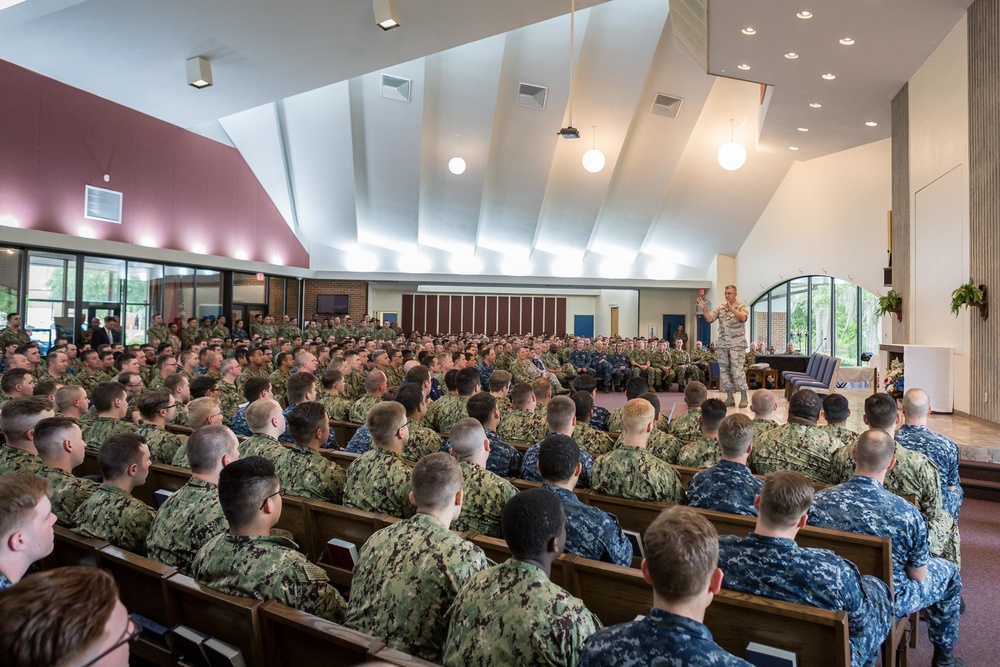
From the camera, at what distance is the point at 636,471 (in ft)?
10.5

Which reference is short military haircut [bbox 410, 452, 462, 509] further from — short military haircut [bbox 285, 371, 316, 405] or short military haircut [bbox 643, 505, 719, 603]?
short military haircut [bbox 285, 371, 316, 405]

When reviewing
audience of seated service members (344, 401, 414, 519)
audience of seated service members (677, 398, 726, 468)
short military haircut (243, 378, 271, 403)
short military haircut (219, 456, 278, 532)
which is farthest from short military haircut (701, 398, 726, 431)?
short military haircut (243, 378, 271, 403)

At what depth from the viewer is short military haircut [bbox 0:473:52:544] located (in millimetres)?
1747

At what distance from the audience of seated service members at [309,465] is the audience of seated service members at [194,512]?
602 millimetres

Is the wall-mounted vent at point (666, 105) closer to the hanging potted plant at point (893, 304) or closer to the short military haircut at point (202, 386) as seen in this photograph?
the hanging potted plant at point (893, 304)

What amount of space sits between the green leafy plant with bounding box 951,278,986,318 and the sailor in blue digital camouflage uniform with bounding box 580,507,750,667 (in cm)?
701

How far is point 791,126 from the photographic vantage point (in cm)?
1187

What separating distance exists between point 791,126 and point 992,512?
8.73 metres

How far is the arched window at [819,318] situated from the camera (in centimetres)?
1405

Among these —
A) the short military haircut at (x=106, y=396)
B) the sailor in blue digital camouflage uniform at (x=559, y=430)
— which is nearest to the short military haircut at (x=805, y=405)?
the sailor in blue digital camouflage uniform at (x=559, y=430)

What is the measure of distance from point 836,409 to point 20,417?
4.85m

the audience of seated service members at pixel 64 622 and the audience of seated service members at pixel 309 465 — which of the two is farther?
the audience of seated service members at pixel 309 465

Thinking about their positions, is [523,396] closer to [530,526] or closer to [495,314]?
[530,526]

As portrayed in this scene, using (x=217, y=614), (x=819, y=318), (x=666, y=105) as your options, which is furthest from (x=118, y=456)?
(x=819, y=318)
